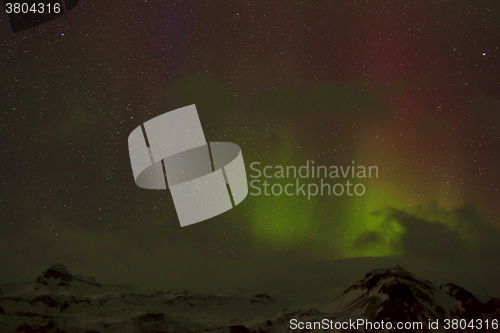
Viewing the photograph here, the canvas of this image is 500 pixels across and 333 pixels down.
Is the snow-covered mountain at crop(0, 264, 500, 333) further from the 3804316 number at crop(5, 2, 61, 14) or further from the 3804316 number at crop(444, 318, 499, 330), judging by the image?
the 3804316 number at crop(5, 2, 61, 14)

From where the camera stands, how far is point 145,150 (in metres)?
6.28

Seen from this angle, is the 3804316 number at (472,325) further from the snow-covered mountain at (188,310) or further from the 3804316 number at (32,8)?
the 3804316 number at (32,8)

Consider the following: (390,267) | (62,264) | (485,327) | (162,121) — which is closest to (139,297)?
(62,264)

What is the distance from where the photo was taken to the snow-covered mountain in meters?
6.61

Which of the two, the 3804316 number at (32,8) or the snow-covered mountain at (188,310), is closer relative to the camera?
the snow-covered mountain at (188,310)

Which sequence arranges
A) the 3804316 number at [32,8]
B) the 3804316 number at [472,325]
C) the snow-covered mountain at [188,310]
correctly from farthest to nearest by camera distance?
the 3804316 number at [472,325] < the 3804316 number at [32,8] < the snow-covered mountain at [188,310]

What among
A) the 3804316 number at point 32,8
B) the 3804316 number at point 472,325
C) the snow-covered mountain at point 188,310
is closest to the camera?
the snow-covered mountain at point 188,310

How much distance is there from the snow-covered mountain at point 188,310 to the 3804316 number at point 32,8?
5284 mm

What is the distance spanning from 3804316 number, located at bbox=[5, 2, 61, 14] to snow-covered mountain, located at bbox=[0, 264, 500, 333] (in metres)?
5.28

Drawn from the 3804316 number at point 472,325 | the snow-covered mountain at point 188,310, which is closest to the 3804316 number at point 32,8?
the snow-covered mountain at point 188,310

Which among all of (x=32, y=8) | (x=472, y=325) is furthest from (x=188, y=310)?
(x=32, y=8)

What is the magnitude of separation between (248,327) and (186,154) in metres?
3.78

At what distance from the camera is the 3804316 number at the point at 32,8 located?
6.72 meters

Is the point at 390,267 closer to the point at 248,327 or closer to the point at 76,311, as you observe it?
the point at 248,327
